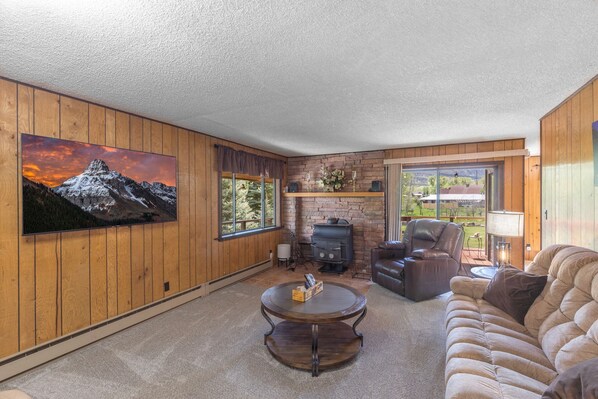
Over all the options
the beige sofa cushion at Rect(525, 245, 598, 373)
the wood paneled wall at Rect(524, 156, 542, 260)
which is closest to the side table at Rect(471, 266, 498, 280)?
the beige sofa cushion at Rect(525, 245, 598, 373)

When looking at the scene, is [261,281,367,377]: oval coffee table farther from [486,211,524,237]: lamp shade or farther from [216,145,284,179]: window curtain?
[216,145,284,179]: window curtain

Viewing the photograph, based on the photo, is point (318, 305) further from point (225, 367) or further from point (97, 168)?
point (97, 168)

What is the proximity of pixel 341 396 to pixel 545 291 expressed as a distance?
5.60ft

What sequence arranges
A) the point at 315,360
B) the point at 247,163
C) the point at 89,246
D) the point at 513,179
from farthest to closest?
the point at 247,163 → the point at 513,179 → the point at 89,246 → the point at 315,360

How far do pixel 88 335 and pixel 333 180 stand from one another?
4.29 metres

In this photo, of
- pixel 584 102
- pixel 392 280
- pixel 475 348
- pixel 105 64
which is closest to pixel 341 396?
pixel 475 348

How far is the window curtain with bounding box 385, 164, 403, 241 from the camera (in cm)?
513

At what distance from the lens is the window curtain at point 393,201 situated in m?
5.13

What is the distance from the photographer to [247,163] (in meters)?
4.88

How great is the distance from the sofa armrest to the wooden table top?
0.93m

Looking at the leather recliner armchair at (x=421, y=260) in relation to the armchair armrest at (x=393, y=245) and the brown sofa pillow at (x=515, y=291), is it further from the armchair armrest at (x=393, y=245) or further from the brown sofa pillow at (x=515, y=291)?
the brown sofa pillow at (x=515, y=291)

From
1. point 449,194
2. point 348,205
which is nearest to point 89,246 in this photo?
point 348,205

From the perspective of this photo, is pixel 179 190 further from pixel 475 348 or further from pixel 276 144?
pixel 475 348

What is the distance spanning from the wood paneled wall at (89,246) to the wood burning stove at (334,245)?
6.37ft
